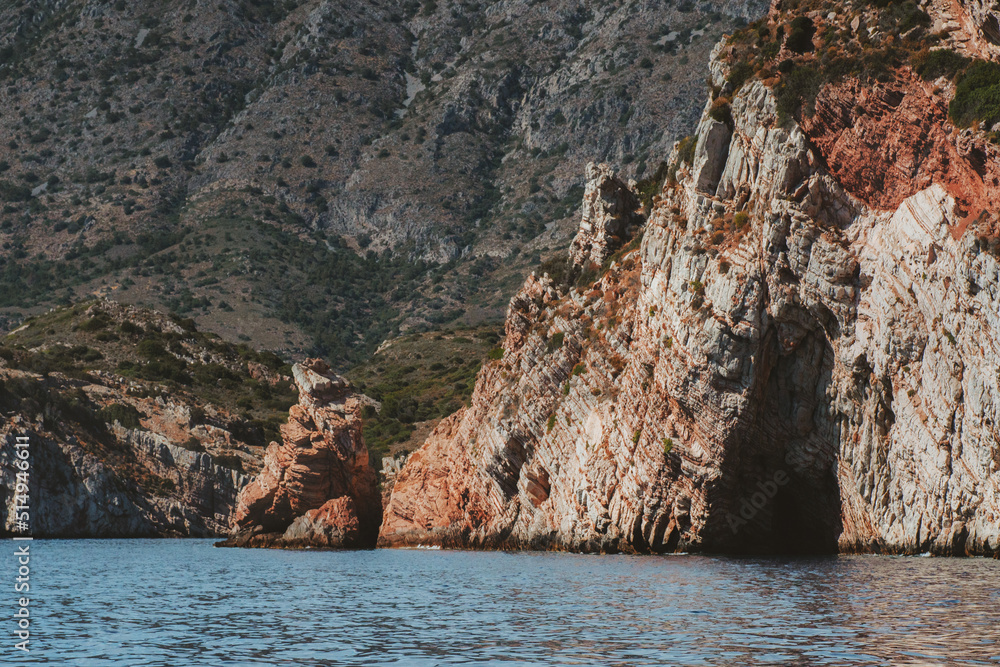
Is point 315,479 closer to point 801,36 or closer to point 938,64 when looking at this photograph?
point 801,36

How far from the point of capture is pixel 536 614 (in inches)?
1230

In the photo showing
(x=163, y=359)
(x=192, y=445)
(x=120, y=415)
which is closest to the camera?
(x=120, y=415)

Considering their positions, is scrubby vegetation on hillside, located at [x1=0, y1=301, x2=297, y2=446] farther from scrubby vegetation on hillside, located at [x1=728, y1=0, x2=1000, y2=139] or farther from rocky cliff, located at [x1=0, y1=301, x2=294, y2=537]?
scrubby vegetation on hillside, located at [x1=728, y1=0, x2=1000, y2=139]

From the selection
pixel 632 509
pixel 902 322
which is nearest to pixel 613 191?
pixel 632 509

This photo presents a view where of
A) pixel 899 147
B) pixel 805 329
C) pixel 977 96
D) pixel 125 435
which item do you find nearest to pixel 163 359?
pixel 125 435

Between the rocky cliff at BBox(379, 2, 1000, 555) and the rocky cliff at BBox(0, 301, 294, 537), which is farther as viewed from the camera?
the rocky cliff at BBox(0, 301, 294, 537)

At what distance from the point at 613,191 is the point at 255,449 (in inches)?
2087

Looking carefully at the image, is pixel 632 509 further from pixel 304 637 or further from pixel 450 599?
pixel 304 637

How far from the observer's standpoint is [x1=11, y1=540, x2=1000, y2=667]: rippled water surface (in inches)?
926

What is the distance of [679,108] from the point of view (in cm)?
19175

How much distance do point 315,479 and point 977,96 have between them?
1860 inches

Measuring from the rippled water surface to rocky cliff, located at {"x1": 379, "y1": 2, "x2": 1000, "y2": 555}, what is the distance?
16.4ft

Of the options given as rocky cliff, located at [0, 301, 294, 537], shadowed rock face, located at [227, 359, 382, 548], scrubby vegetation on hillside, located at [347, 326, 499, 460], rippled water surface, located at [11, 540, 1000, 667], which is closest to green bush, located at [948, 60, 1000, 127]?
rippled water surface, located at [11, 540, 1000, 667]

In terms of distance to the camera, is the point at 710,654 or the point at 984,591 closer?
the point at 710,654
